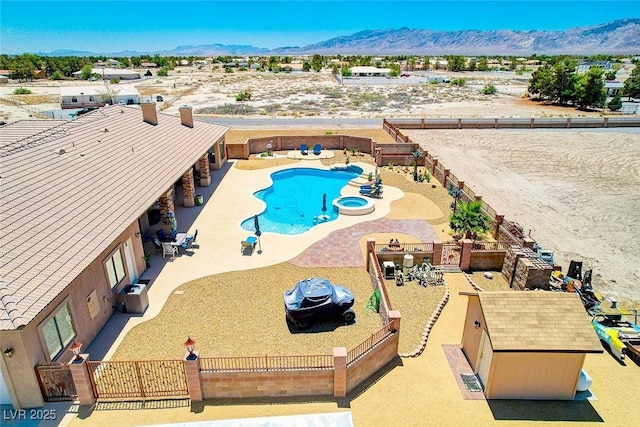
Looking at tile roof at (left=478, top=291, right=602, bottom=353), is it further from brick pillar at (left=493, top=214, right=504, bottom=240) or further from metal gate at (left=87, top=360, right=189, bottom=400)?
metal gate at (left=87, top=360, right=189, bottom=400)

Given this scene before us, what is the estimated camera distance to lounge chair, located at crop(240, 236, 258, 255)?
20.6 m

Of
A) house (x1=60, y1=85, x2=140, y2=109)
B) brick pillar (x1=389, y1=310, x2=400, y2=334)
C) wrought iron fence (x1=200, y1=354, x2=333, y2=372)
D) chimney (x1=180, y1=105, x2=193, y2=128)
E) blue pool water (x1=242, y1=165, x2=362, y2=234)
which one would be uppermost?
chimney (x1=180, y1=105, x2=193, y2=128)

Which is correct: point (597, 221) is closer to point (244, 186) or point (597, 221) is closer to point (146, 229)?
point (244, 186)

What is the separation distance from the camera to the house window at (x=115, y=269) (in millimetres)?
15584

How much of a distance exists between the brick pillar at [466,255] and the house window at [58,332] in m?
16.0

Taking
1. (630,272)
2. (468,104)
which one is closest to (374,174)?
(630,272)

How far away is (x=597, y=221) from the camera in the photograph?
25.0 meters

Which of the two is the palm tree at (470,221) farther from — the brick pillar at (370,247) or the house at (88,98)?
the house at (88,98)

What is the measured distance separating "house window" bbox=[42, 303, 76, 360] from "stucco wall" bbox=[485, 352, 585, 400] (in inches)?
512

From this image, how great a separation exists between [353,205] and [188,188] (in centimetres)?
1063

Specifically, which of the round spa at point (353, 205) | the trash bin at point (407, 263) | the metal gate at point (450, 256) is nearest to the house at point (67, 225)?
the round spa at point (353, 205)

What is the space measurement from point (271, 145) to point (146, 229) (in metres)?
19.4

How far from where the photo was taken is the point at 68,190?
1639 cm

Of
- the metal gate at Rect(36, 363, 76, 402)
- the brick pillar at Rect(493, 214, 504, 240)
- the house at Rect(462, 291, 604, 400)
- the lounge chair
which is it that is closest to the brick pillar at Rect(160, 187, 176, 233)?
the lounge chair
